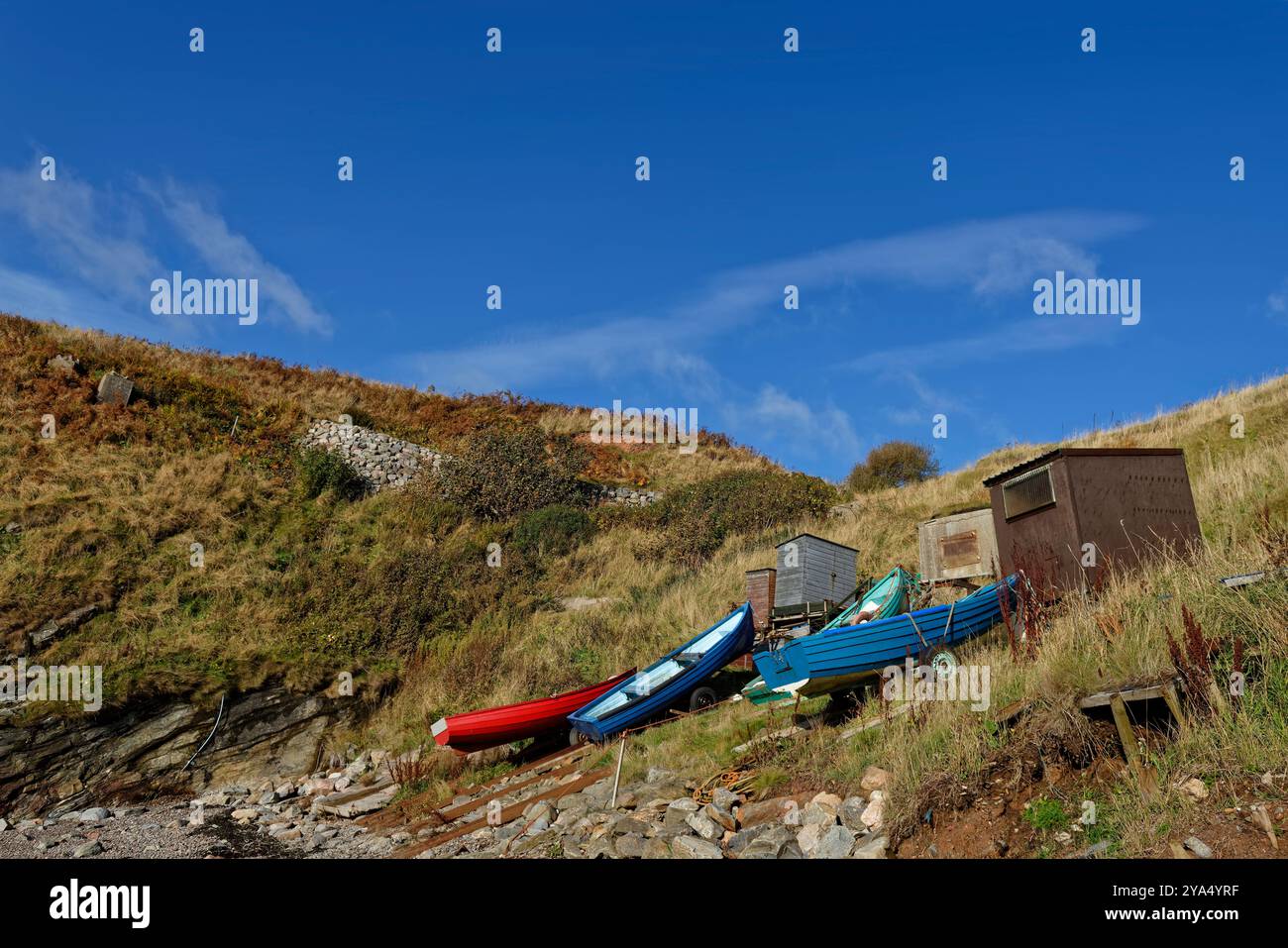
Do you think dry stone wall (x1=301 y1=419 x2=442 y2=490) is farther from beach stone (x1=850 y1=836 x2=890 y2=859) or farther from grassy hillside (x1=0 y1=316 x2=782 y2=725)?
beach stone (x1=850 y1=836 x2=890 y2=859)

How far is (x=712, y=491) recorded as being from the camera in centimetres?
2722

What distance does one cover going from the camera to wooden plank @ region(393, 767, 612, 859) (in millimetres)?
10469

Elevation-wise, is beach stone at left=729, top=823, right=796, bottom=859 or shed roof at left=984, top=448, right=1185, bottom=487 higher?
shed roof at left=984, top=448, right=1185, bottom=487

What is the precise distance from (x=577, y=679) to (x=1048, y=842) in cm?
1131

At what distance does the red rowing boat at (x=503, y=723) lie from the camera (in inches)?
523

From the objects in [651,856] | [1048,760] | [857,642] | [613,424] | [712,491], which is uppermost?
[613,424]

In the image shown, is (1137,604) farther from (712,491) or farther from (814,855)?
(712,491)

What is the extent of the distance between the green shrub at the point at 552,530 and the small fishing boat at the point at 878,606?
9588mm

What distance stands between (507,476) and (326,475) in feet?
18.3

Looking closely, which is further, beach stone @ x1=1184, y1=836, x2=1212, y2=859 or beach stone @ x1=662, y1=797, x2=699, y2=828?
beach stone @ x1=662, y1=797, x2=699, y2=828

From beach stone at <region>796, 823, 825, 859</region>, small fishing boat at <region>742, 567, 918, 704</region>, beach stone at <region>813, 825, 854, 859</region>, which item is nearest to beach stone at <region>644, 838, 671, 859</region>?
beach stone at <region>796, 823, 825, 859</region>

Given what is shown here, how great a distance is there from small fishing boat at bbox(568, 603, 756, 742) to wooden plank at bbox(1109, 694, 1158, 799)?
7742mm
